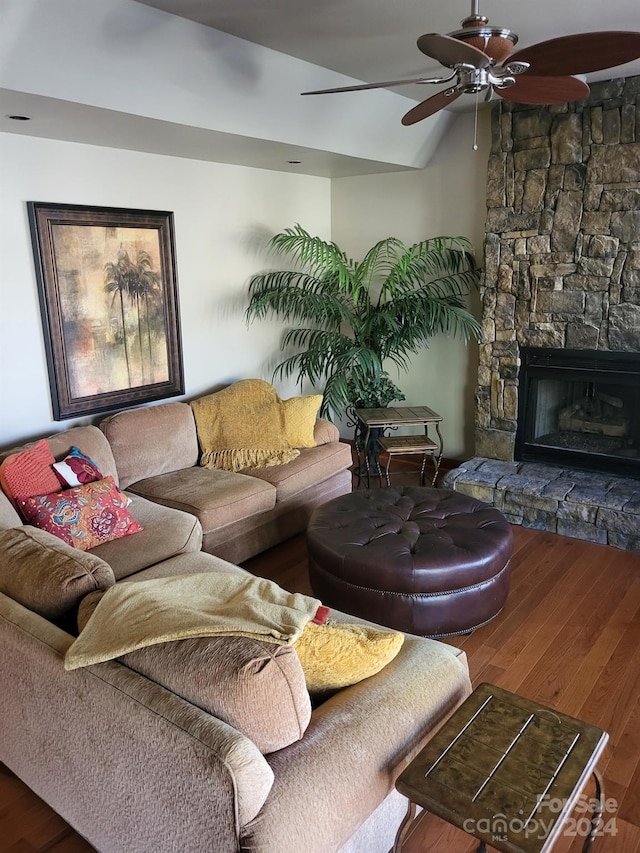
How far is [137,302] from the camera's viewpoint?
3.90 m

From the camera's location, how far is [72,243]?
11.5ft

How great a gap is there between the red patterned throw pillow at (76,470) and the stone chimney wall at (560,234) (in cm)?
276

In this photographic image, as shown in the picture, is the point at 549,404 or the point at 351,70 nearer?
the point at 351,70

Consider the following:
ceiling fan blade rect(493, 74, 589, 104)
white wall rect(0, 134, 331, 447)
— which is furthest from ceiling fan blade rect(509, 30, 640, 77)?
white wall rect(0, 134, 331, 447)

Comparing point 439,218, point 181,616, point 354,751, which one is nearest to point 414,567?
point 354,751

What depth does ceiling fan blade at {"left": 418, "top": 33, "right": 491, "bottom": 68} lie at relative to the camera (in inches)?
71.0

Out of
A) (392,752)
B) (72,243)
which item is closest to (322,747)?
(392,752)

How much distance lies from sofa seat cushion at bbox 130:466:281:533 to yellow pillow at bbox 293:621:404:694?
166cm

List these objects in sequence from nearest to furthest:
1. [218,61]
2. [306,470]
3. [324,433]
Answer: [218,61], [306,470], [324,433]

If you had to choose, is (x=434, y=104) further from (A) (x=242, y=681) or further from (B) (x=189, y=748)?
(B) (x=189, y=748)

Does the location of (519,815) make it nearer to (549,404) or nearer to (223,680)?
(223,680)

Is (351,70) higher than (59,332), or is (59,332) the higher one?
(351,70)

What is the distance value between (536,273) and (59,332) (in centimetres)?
297

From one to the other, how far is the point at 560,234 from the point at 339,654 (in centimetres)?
340
